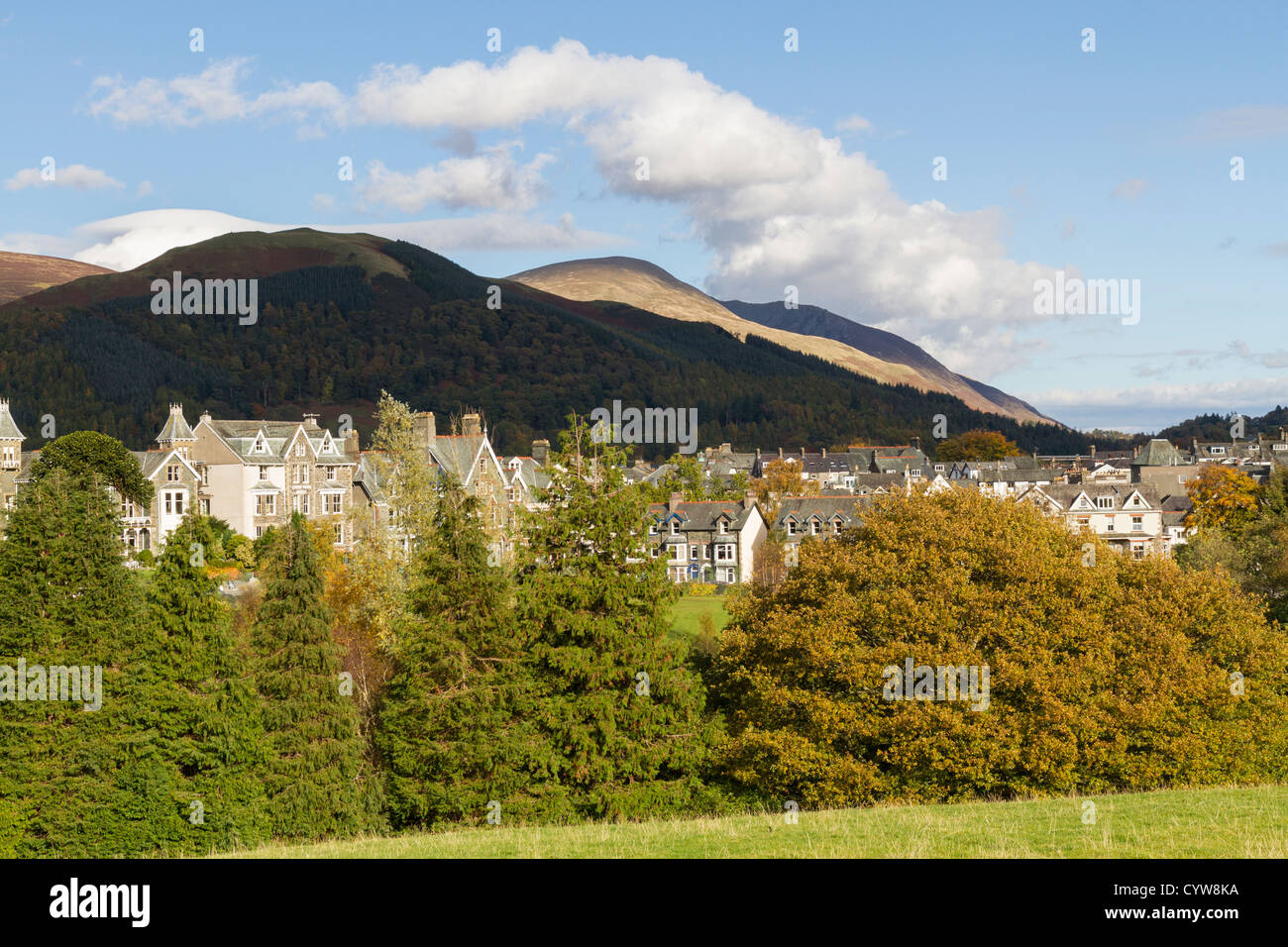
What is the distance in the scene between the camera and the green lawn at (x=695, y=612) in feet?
228

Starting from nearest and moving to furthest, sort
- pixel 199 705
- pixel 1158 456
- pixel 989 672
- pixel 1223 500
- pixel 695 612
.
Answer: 1. pixel 989 672
2. pixel 199 705
3. pixel 695 612
4. pixel 1223 500
5. pixel 1158 456

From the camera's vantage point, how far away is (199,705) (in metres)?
36.1

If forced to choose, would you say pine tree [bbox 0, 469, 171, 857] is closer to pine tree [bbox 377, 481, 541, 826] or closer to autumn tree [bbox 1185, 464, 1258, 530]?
pine tree [bbox 377, 481, 541, 826]

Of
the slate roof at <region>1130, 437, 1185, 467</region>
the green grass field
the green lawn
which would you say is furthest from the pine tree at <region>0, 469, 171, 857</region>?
the slate roof at <region>1130, 437, 1185, 467</region>

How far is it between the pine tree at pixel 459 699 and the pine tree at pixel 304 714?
1.39m

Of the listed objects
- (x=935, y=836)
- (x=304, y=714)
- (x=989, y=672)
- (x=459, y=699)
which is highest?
(x=989, y=672)

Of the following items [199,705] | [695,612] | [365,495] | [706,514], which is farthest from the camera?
[706,514]

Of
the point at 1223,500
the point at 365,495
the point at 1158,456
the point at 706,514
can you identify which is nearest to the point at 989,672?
the point at 365,495

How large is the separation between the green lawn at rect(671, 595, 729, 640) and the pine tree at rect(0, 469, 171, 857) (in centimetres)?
3301

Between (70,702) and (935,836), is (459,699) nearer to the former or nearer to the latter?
(70,702)

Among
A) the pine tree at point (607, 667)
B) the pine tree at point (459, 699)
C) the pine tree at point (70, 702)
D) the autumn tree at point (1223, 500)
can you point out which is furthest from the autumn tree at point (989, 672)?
the autumn tree at point (1223, 500)

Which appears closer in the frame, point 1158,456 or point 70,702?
point 70,702

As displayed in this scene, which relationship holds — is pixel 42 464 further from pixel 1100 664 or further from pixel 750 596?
pixel 1100 664

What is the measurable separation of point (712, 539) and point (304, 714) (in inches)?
2735
